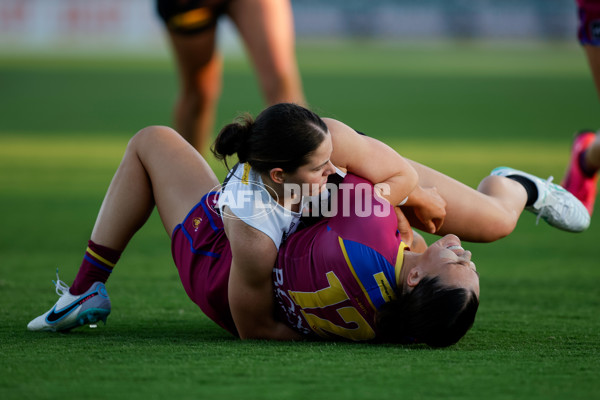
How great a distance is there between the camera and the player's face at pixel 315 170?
8.34 ft

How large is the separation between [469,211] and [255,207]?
0.99 metres

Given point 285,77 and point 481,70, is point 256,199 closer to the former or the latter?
point 285,77

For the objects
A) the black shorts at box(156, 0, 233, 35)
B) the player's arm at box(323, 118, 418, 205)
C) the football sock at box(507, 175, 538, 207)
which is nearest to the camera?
the player's arm at box(323, 118, 418, 205)

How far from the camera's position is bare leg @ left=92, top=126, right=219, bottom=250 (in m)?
3.01

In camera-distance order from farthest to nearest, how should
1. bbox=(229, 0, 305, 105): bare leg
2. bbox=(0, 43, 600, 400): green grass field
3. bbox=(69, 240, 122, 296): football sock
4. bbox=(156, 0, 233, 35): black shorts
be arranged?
bbox=(156, 0, 233, 35): black shorts, bbox=(229, 0, 305, 105): bare leg, bbox=(69, 240, 122, 296): football sock, bbox=(0, 43, 600, 400): green grass field

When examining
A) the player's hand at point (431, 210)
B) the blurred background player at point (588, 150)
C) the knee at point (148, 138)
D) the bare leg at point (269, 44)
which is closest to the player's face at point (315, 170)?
the player's hand at point (431, 210)

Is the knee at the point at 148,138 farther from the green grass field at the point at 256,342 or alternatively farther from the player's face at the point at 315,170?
the player's face at the point at 315,170

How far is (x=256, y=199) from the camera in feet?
8.35

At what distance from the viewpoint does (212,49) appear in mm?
5355

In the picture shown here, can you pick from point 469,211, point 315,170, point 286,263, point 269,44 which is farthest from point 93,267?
point 269,44

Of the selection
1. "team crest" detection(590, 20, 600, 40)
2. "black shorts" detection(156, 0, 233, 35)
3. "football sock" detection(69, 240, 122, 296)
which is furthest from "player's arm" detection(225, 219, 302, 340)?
"black shorts" detection(156, 0, 233, 35)

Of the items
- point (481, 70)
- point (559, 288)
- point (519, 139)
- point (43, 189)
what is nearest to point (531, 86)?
point (481, 70)

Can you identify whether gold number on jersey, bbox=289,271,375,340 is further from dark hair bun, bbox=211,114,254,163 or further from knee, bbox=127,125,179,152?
knee, bbox=127,125,179,152

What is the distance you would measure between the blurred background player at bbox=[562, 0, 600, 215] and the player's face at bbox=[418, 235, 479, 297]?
2.28m
